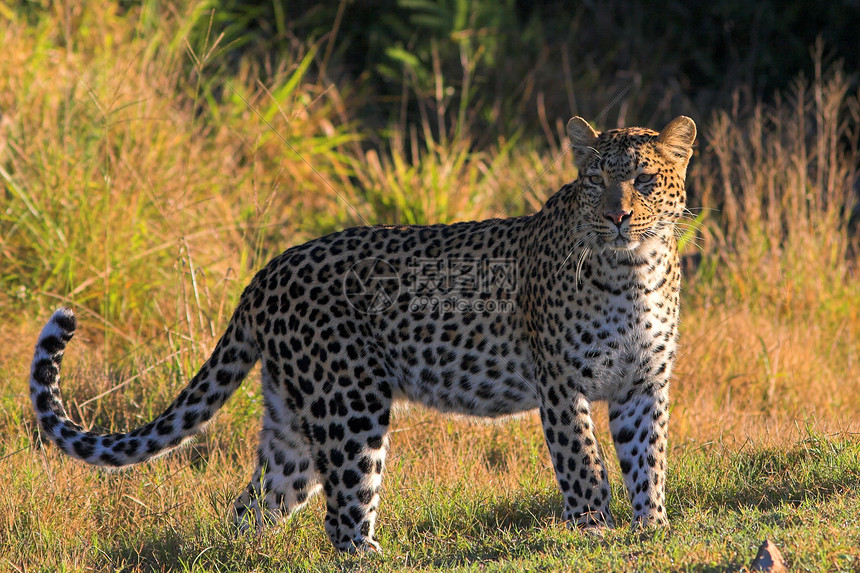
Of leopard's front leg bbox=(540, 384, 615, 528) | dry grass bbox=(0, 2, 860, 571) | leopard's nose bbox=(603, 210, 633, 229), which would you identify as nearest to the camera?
leopard's nose bbox=(603, 210, 633, 229)

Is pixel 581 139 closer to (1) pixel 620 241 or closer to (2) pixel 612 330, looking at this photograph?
(1) pixel 620 241

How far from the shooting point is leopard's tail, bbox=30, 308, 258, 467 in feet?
16.5

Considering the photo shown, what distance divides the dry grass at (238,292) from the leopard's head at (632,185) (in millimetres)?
1233

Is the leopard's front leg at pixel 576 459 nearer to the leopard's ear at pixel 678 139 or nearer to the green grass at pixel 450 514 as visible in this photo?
the green grass at pixel 450 514

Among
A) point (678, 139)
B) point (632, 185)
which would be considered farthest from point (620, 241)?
point (678, 139)

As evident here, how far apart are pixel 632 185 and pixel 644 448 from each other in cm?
137

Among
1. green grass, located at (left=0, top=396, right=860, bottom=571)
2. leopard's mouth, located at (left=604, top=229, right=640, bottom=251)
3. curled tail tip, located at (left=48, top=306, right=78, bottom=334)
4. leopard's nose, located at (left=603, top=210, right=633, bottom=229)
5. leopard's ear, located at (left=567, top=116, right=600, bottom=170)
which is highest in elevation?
leopard's ear, located at (left=567, top=116, right=600, bottom=170)

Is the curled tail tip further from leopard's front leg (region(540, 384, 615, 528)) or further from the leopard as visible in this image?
leopard's front leg (region(540, 384, 615, 528))

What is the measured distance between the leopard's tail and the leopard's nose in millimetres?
2191

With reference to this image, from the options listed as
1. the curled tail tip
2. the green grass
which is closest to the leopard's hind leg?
the green grass

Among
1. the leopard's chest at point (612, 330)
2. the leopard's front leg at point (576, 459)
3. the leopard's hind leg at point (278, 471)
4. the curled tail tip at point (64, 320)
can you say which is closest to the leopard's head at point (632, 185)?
the leopard's chest at point (612, 330)

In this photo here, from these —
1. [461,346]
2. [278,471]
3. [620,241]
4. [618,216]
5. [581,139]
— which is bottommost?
[278,471]

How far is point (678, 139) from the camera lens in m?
5.15

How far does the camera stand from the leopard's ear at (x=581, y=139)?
206 inches
